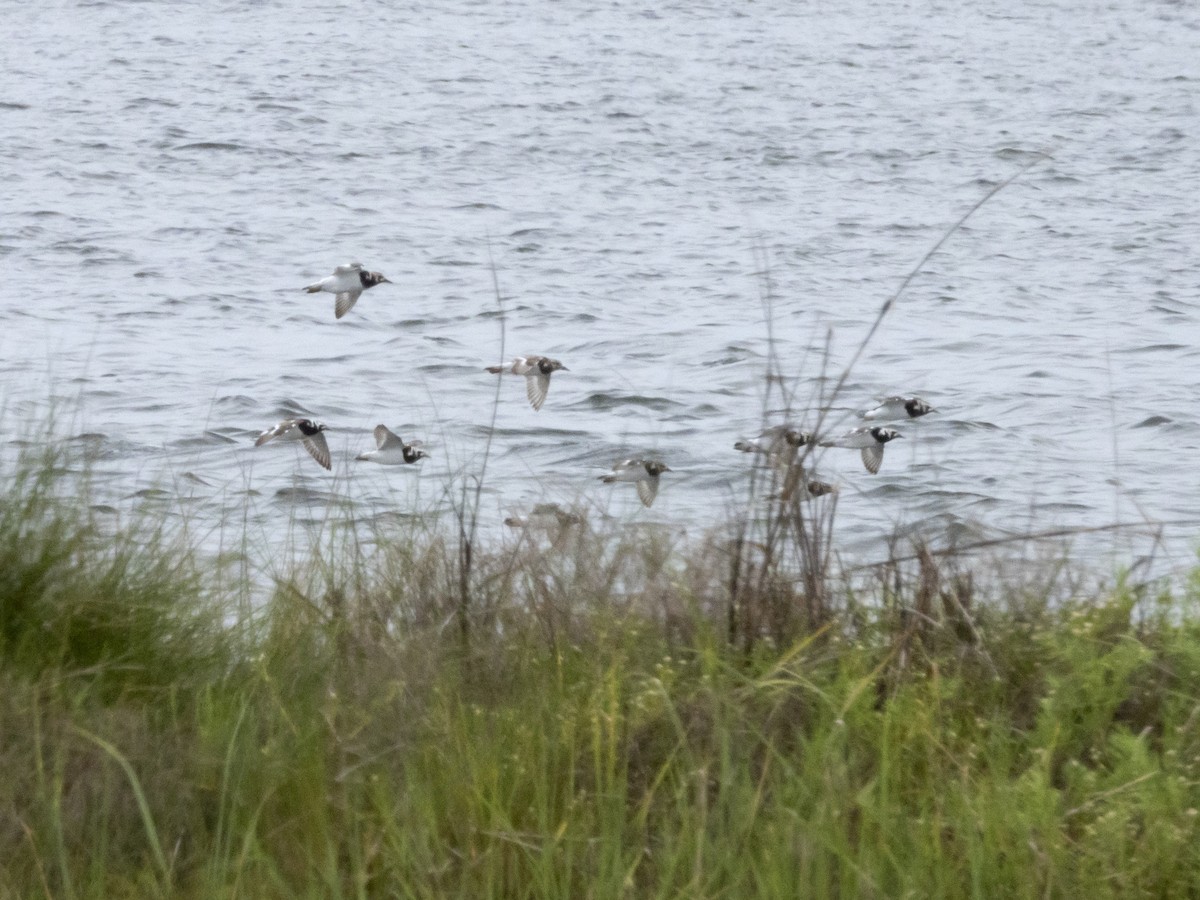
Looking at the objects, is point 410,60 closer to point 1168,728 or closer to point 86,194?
point 86,194

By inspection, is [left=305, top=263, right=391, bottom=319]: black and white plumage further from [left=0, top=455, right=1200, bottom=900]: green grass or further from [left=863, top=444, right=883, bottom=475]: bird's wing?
[left=0, top=455, right=1200, bottom=900]: green grass

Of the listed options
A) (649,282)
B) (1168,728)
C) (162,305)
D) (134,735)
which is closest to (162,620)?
(134,735)

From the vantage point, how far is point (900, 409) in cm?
626

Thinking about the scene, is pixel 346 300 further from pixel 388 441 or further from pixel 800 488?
pixel 800 488

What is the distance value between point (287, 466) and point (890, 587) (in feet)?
13.8

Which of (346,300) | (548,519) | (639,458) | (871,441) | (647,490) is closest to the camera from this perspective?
(548,519)

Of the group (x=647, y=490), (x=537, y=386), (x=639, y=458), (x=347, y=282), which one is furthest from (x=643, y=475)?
(x=347, y=282)

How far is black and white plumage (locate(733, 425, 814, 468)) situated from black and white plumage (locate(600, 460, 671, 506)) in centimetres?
116

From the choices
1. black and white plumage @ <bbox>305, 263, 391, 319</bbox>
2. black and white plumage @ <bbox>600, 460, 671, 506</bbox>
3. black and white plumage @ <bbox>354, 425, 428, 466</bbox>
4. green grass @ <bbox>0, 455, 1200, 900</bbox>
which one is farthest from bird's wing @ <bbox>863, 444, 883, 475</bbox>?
green grass @ <bbox>0, 455, 1200, 900</bbox>

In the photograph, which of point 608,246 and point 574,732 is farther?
point 608,246

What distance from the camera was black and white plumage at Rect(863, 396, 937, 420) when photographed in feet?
19.4

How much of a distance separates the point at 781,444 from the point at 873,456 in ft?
8.64

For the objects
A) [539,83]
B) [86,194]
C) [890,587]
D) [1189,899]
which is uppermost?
[539,83]

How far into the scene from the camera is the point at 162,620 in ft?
11.3
